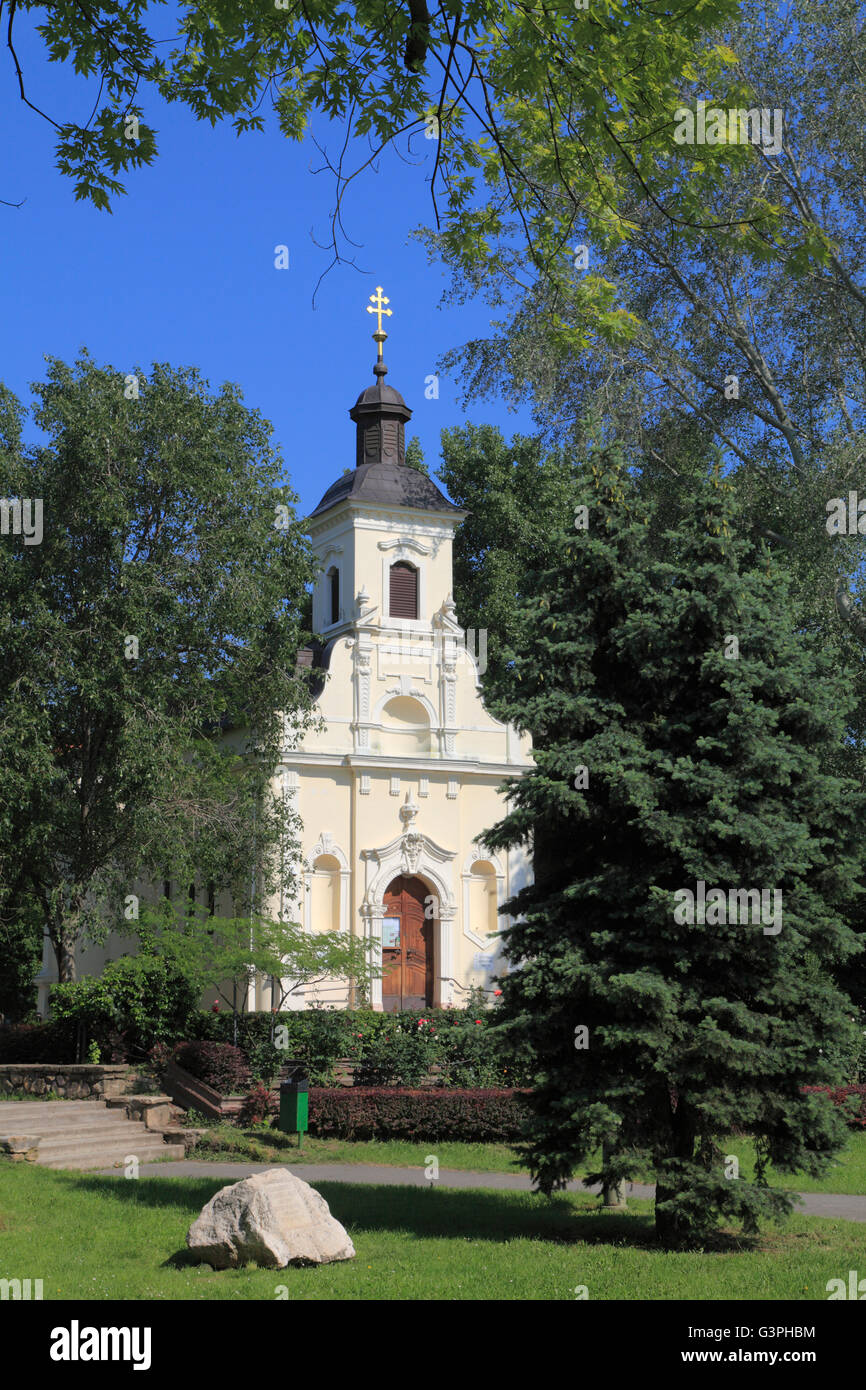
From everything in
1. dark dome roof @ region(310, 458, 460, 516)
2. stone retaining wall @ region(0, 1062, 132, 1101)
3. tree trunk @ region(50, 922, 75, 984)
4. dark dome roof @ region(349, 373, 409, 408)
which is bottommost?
stone retaining wall @ region(0, 1062, 132, 1101)

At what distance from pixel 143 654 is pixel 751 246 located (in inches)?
681

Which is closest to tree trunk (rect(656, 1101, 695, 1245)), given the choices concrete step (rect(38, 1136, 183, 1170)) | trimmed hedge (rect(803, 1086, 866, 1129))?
concrete step (rect(38, 1136, 183, 1170))

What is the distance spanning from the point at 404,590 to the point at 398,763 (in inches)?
190

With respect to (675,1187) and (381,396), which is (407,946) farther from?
(675,1187)

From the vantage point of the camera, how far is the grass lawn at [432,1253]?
9.55 metres

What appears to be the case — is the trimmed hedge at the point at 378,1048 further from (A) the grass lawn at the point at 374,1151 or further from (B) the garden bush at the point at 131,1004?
(A) the grass lawn at the point at 374,1151

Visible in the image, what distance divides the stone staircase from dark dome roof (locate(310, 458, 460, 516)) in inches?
695

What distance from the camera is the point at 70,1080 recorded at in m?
21.8

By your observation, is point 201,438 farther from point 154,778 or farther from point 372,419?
point 372,419

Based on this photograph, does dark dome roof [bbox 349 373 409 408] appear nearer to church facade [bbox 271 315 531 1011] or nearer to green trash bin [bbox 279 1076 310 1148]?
church facade [bbox 271 315 531 1011]

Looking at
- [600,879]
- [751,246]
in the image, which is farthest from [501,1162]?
[751,246]

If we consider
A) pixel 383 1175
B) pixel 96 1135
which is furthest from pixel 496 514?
pixel 383 1175

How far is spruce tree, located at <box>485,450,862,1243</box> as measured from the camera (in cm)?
1124

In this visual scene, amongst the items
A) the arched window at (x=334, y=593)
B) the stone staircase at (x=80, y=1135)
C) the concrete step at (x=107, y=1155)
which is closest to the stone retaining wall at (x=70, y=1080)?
the stone staircase at (x=80, y=1135)
